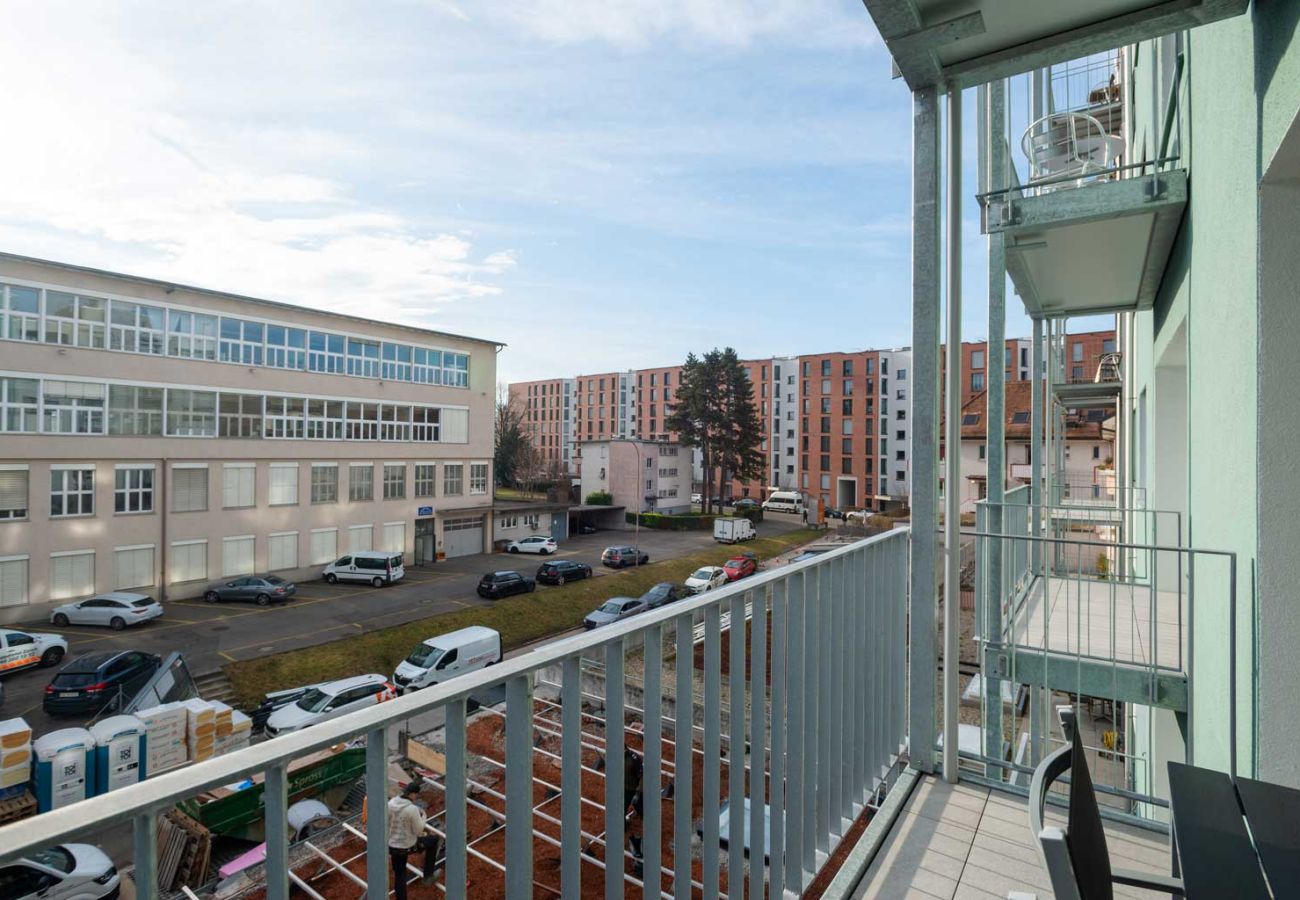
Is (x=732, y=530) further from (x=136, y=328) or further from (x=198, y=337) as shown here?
(x=136, y=328)

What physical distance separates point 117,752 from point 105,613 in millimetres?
9934

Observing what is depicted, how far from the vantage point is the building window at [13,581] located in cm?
1856

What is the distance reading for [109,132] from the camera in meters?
22.4

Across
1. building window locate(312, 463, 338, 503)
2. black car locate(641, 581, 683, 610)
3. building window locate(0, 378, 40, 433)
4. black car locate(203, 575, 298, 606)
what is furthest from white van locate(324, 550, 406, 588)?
building window locate(0, 378, 40, 433)

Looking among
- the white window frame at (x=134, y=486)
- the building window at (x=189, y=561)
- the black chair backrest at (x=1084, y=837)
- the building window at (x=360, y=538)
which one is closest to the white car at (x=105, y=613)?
the building window at (x=189, y=561)

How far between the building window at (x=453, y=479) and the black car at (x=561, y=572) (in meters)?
6.42

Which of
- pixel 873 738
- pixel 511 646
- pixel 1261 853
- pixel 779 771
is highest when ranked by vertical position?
pixel 1261 853

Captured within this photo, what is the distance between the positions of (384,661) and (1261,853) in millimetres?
19052

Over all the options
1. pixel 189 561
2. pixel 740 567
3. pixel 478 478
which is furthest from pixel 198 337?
pixel 740 567

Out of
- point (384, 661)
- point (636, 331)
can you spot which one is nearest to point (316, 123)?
point (384, 661)

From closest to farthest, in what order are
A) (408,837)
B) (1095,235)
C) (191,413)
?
(408,837) < (1095,235) < (191,413)

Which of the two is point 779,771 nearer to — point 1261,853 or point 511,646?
point 1261,853

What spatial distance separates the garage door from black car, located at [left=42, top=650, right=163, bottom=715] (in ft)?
48.8

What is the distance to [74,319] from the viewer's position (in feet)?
65.3
